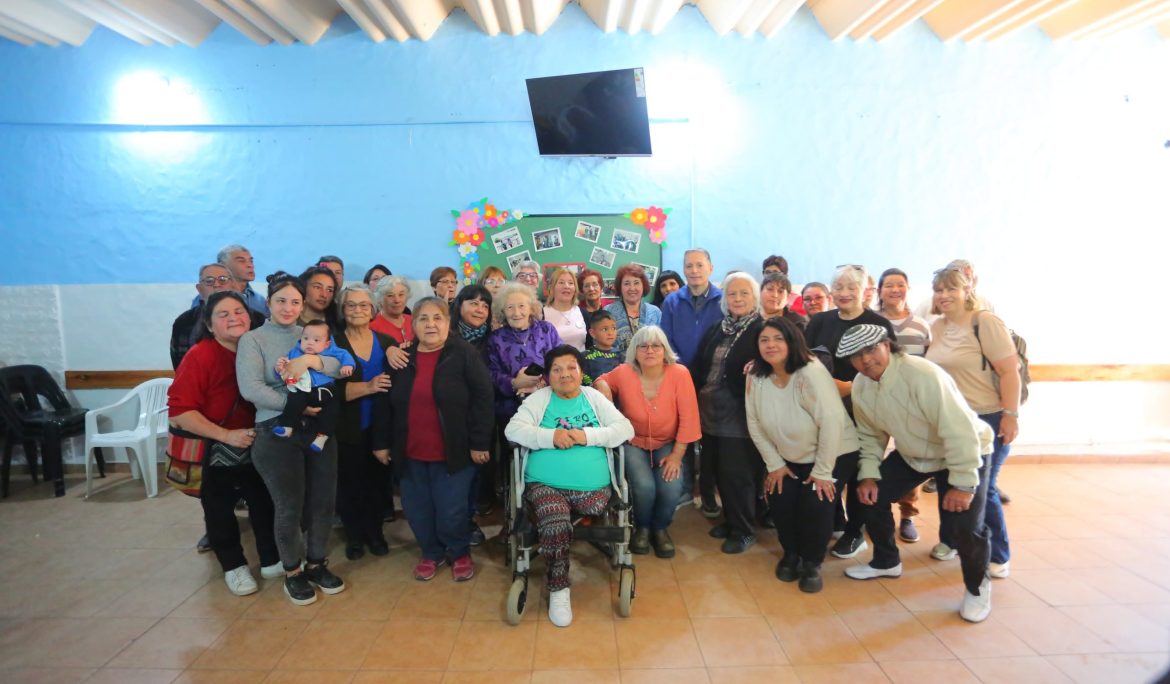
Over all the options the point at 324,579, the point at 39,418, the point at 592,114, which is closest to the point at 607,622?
the point at 324,579

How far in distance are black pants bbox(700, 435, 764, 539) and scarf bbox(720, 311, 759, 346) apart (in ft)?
1.85

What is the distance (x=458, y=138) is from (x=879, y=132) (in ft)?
11.1

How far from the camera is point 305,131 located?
14.0ft

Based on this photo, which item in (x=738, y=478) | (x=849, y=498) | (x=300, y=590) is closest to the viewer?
(x=300, y=590)

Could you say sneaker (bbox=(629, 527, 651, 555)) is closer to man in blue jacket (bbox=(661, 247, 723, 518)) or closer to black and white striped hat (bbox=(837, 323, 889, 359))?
man in blue jacket (bbox=(661, 247, 723, 518))

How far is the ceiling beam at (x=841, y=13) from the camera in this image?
12.3 feet

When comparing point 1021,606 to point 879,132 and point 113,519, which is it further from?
point 113,519

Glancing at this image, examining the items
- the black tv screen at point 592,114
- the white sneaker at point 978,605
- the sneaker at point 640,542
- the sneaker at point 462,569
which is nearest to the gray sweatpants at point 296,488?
the sneaker at point 462,569

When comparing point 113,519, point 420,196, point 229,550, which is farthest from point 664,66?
point 113,519

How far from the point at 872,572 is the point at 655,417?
4.27 feet

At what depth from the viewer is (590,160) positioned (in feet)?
14.2

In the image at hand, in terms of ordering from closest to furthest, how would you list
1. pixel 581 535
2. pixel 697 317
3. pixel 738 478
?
1. pixel 581 535
2. pixel 738 478
3. pixel 697 317

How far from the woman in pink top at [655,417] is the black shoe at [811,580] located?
2.20 ft

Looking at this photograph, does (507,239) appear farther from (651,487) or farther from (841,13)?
(841,13)
